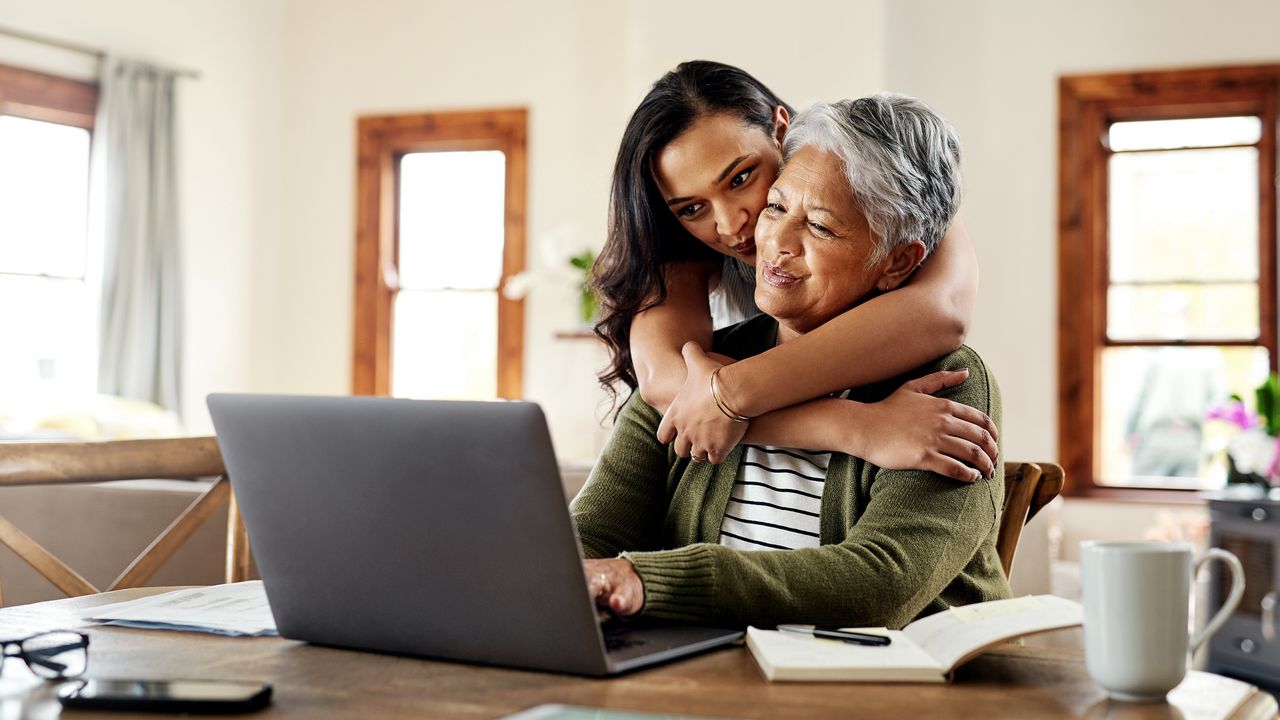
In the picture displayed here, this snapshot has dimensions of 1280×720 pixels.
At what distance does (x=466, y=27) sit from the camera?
6.20 m

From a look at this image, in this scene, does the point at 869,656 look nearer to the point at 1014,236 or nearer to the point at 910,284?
the point at 910,284

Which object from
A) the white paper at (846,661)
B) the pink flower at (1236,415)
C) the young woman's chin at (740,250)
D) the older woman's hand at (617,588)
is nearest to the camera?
the white paper at (846,661)

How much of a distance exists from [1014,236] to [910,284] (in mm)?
4054

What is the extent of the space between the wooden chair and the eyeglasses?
533mm

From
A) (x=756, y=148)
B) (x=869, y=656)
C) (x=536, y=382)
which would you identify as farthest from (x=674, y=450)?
(x=536, y=382)

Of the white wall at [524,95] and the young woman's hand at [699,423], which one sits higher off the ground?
the white wall at [524,95]

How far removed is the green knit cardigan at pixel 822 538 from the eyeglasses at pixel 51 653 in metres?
0.47

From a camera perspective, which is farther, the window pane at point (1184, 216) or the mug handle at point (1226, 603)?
the window pane at point (1184, 216)

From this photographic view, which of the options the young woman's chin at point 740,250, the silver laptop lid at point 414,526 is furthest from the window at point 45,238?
the silver laptop lid at point 414,526

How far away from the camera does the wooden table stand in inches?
34.9

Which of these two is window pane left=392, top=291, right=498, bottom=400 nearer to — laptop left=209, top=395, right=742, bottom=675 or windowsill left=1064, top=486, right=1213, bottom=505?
windowsill left=1064, top=486, right=1213, bottom=505

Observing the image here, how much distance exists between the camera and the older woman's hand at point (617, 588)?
45.3 inches

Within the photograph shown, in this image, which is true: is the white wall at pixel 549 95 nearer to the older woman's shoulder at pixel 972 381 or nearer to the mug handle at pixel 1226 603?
the older woman's shoulder at pixel 972 381

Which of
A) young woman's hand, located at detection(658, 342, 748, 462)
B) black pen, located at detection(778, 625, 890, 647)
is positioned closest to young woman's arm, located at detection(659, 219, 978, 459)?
young woman's hand, located at detection(658, 342, 748, 462)
